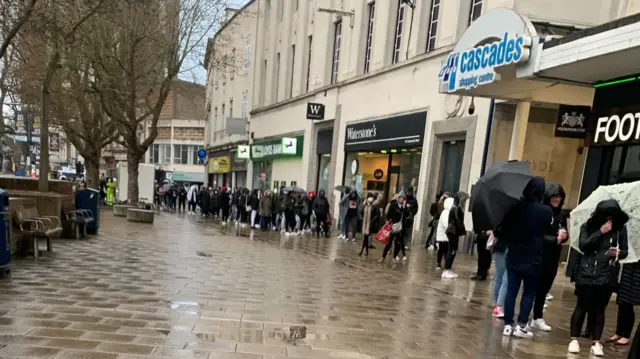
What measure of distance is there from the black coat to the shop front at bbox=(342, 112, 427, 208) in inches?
416

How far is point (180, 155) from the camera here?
62875mm

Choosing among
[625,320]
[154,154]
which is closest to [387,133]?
[625,320]

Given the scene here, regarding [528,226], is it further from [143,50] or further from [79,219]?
[143,50]

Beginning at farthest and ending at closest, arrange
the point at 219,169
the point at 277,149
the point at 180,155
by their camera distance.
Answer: the point at 180,155 → the point at 219,169 → the point at 277,149

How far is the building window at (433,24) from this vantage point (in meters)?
16.0

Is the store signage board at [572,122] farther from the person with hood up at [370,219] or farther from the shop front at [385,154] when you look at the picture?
the shop front at [385,154]

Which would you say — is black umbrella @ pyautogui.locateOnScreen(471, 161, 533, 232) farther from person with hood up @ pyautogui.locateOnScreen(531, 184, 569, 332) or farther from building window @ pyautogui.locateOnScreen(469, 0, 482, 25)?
building window @ pyautogui.locateOnScreen(469, 0, 482, 25)

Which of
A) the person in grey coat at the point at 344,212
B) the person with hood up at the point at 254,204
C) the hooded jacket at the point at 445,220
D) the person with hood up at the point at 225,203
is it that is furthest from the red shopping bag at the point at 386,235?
the person with hood up at the point at 225,203

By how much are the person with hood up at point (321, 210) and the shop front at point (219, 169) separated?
72.3ft

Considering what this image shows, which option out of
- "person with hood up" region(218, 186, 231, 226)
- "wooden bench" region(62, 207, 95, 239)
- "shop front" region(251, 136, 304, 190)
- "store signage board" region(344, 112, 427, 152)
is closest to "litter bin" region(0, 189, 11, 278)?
"wooden bench" region(62, 207, 95, 239)

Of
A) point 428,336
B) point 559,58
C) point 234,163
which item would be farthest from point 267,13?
point 428,336

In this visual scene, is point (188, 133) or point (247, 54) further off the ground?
point (247, 54)

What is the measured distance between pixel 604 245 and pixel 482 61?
20.5 ft

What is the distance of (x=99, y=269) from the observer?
7844 mm
